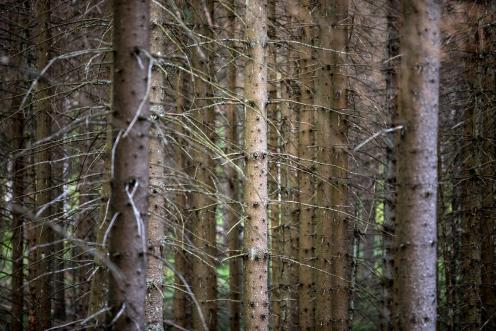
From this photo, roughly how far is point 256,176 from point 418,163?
2.31 meters

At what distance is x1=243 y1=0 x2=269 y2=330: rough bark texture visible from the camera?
679cm

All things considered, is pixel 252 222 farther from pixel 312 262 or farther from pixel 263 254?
pixel 312 262

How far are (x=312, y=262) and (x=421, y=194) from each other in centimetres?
523

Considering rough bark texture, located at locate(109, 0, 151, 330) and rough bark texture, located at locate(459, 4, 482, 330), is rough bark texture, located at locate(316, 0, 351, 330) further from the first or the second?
rough bark texture, located at locate(109, 0, 151, 330)

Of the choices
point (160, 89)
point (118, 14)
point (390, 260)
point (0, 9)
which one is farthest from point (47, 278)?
point (118, 14)

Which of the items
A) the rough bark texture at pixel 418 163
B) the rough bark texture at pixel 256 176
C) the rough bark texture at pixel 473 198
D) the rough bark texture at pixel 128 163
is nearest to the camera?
the rough bark texture at pixel 128 163

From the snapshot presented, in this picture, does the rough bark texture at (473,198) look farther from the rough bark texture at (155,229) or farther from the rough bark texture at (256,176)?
the rough bark texture at (155,229)

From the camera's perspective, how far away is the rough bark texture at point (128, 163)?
13.7 ft

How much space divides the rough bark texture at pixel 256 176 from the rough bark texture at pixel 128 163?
2.60 meters

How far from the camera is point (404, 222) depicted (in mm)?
5199

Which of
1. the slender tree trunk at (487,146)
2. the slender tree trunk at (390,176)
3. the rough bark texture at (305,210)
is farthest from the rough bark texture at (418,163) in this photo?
the rough bark texture at (305,210)

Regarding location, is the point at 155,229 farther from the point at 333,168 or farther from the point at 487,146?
the point at 487,146

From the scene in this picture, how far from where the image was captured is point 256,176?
6.86m

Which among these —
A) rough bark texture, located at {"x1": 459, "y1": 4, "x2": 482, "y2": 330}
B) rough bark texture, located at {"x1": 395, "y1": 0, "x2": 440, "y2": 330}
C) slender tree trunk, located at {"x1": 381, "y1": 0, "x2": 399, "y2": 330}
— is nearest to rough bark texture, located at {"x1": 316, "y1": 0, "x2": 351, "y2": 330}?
slender tree trunk, located at {"x1": 381, "y1": 0, "x2": 399, "y2": 330}
